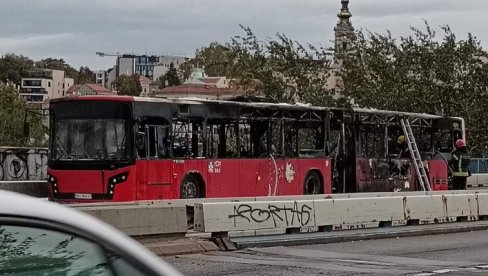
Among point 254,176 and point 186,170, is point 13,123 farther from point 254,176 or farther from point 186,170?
point 186,170

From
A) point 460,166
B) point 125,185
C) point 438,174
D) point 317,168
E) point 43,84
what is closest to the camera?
point 125,185

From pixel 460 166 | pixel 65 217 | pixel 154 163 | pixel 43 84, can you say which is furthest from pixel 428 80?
pixel 43 84

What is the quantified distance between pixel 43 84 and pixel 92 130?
142886mm

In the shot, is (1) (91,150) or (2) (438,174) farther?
(2) (438,174)

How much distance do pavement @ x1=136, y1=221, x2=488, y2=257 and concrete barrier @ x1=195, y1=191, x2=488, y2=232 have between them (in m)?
0.23

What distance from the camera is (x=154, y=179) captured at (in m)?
20.4

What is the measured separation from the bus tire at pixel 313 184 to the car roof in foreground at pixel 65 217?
74.4 ft

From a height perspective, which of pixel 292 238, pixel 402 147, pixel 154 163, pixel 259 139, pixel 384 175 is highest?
pixel 259 139

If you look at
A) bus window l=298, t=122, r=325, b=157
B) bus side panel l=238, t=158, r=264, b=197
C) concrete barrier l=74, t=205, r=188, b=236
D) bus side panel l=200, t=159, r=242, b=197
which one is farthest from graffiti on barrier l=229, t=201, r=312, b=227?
bus window l=298, t=122, r=325, b=157

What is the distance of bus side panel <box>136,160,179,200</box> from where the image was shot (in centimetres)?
2025

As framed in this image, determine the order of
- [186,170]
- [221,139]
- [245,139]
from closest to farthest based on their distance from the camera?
[186,170] → [221,139] → [245,139]

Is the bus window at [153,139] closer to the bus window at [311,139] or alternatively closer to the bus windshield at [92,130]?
the bus windshield at [92,130]

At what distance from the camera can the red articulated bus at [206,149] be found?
20.2 meters

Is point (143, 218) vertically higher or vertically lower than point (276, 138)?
lower
